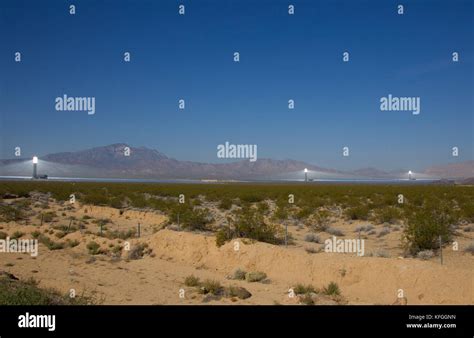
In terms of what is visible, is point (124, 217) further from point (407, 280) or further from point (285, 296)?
point (407, 280)

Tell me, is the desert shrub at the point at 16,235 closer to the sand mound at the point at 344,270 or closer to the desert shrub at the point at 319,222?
the sand mound at the point at 344,270

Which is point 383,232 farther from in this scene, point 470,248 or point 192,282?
point 192,282

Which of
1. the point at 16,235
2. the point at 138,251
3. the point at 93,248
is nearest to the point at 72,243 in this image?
the point at 93,248

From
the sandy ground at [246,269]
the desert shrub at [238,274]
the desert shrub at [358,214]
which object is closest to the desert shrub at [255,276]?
the desert shrub at [238,274]

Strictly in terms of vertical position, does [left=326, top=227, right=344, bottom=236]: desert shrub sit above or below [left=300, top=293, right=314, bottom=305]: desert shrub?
above

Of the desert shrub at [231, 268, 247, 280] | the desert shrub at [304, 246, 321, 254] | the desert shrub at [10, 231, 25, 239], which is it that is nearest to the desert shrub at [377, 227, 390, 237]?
the desert shrub at [304, 246, 321, 254]

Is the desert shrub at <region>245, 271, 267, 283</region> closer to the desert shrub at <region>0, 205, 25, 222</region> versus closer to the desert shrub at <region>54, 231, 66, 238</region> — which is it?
the desert shrub at <region>54, 231, 66, 238</region>
